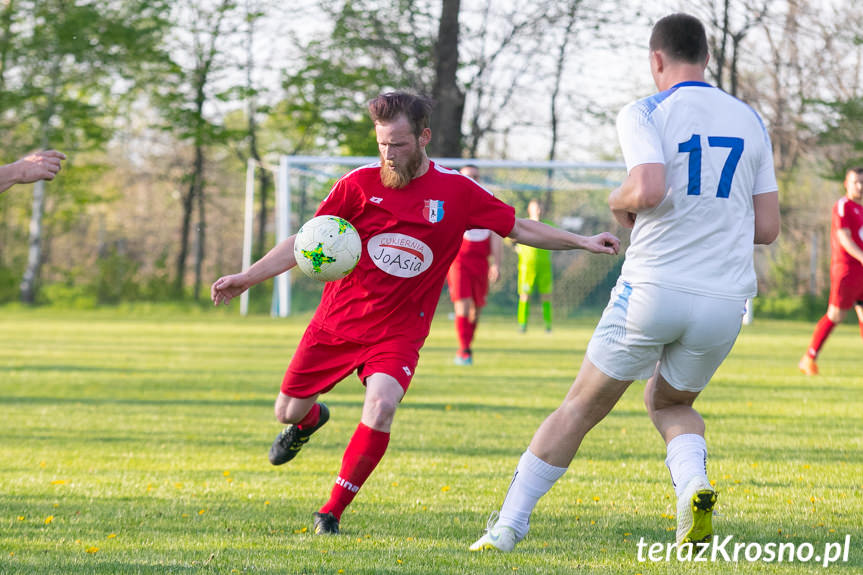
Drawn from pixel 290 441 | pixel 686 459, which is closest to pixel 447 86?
pixel 290 441

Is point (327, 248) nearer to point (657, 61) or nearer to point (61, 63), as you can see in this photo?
point (657, 61)

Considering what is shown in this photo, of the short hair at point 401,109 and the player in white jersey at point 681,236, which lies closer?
the player in white jersey at point 681,236

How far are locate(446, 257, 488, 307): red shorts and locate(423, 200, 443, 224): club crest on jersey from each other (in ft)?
27.0

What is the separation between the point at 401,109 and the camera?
4.77m

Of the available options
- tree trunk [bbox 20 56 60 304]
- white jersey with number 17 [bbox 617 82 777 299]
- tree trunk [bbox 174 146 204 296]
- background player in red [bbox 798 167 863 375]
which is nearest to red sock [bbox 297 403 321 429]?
white jersey with number 17 [bbox 617 82 777 299]

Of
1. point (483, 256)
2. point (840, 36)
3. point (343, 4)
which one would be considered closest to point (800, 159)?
point (840, 36)

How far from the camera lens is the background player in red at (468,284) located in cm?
1318

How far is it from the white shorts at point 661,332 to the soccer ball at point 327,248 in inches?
50.4

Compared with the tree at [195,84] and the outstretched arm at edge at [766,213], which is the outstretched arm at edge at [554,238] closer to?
the outstretched arm at edge at [766,213]

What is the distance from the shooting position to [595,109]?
33.4 m

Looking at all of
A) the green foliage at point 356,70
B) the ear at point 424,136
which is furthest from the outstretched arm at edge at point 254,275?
the green foliage at point 356,70

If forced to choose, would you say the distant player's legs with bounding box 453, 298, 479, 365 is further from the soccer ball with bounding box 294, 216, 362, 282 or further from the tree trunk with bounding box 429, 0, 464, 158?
the tree trunk with bounding box 429, 0, 464, 158

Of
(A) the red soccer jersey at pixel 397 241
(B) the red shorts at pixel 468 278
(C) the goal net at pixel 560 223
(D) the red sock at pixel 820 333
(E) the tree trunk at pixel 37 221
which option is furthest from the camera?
(E) the tree trunk at pixel 37 221

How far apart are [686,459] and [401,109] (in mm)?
1930
